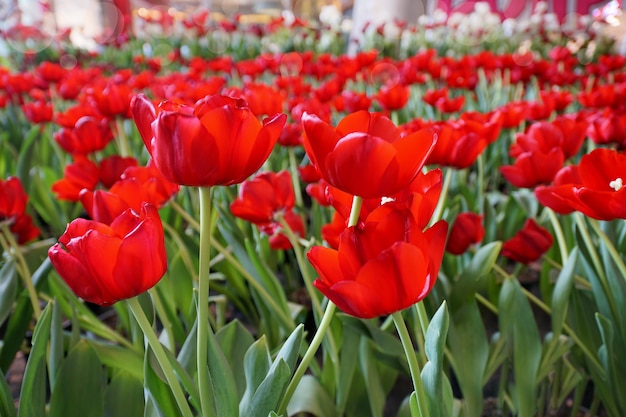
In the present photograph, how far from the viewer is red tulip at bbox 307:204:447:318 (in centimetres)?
33

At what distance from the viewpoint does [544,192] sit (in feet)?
1.91

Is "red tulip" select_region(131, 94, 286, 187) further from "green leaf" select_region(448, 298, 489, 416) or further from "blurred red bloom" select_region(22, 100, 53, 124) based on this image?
"blurred red bloom" select_region(22, 100, 53, 124)

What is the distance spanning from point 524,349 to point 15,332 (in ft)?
1.80

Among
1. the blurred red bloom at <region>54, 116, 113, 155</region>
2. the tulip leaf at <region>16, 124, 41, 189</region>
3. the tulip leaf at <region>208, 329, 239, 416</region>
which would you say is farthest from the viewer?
the tulip leaf at <region>16, 124, 41, 189</region>

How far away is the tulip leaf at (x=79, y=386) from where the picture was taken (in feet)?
1.63

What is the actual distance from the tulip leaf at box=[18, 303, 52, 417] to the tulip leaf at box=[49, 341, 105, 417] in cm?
1

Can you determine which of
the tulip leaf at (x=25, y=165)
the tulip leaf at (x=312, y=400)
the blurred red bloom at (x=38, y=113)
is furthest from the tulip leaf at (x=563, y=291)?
the blurred red bloom at (x=38, y=113)

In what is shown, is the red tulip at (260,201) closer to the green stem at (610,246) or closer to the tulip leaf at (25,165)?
the green stem at (610,246)

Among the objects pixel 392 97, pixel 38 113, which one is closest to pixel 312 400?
pixel 392 97

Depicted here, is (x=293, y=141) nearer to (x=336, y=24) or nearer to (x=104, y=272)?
(x=104, y=272)

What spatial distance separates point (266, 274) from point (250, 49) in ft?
11.8

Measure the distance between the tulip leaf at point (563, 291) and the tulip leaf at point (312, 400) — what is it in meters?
0.26

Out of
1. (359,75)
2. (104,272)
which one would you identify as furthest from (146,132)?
(359,75)

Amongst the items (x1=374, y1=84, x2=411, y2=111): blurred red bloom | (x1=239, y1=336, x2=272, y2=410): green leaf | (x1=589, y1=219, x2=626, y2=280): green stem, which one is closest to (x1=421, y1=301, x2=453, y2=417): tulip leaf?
(x1=239, y1=336, x2=272, y2=410): green leaf
